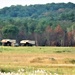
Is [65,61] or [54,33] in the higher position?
[65,61]

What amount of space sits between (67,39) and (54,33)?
6.54m

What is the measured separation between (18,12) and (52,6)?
22.7 m

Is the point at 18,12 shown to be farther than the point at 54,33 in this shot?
Yes

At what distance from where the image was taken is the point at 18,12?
178 metres

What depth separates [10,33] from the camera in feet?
315

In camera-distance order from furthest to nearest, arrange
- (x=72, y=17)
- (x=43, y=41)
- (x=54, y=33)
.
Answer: (x=72, y=17)
(x=54, y=33)
(x=43, y=41)

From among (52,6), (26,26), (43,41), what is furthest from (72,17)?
(52,6)

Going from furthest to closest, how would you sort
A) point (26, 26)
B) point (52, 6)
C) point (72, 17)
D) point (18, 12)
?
point (52, 6) < point (18, 12) < point (72, 17) < point (26, 26)

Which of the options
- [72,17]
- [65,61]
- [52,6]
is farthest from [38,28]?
[52,6]

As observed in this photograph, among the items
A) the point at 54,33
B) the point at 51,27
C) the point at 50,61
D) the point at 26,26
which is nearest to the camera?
the point at 50,61

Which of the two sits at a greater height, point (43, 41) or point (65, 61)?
point (65, 61)

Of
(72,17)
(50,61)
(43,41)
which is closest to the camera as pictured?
(50,61)

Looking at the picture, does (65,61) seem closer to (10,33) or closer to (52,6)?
(10,33)

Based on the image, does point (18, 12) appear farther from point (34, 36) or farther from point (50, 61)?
point (50, 61)
